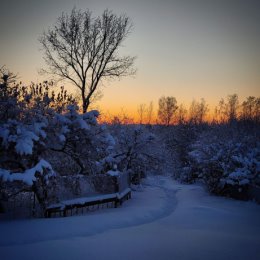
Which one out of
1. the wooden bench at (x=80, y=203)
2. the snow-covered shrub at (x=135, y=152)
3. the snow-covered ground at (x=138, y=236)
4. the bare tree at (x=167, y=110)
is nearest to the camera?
the snow-covered ground at (x=138, y=236)

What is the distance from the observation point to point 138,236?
23.7ft

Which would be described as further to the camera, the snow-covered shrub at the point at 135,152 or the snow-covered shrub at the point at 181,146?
the snow-covered shrub at the point at 181,146

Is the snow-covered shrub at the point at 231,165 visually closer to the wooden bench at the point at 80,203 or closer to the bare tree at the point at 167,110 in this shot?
the wooden bench at the point at 80,203

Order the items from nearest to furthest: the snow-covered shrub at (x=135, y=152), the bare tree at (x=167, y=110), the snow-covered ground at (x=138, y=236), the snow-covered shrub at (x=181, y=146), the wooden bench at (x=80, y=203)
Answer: the snow-covered ground at (x=138, y=236)
the wooden bench at (x=80, y=203)
the snow-covered shrub at (x=135, y=152)
the snow-covered shrub at (x=181, y=146)
the bare tree at (x=167, y=110)

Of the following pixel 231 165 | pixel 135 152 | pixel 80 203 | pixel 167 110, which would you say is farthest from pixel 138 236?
pixel 167 110

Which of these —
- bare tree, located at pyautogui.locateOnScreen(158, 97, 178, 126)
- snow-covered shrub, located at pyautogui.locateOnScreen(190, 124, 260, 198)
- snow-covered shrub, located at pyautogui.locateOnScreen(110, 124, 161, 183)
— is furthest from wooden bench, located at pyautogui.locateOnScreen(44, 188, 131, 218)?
bare tree, located at pyautogui.locateOnScreen(158, 97, 178, 126)

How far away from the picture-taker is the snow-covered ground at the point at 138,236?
599cm

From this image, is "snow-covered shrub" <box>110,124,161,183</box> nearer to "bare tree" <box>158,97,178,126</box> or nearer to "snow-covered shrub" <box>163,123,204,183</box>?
"snow-covered shrub" <box>163,123,204,183</box>

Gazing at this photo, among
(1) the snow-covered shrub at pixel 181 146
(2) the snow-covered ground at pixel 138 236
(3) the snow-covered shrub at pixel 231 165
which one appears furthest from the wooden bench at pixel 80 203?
(1) the snow-covered shrub at pixel 181 146

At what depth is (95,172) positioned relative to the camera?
11.9 meters

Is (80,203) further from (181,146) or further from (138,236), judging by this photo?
(181,146)

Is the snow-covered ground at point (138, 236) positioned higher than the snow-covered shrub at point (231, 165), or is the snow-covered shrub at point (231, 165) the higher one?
the snow-covered shrub at point (231, 165)

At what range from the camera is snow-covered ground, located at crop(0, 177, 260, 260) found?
19.6ft

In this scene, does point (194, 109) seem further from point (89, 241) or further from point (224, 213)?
point (89, 241)
